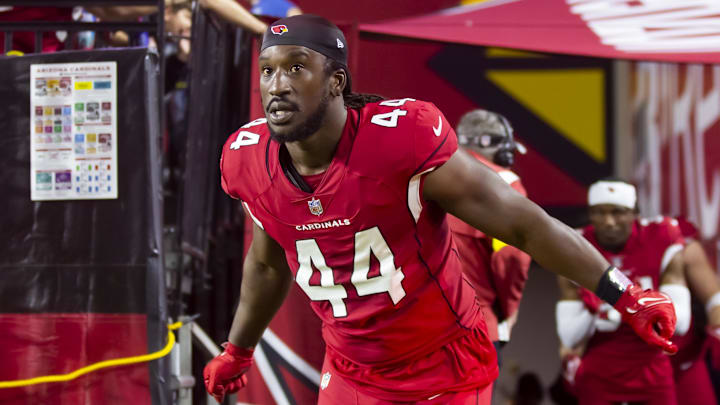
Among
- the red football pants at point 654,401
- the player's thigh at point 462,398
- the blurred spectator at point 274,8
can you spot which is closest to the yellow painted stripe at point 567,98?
the red football pants at point 654,401

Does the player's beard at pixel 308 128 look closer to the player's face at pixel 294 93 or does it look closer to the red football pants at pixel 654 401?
the player's face at pixel 294 93

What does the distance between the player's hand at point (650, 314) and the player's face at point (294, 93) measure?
3.39 feet

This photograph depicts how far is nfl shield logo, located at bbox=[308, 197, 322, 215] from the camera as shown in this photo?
2.55m

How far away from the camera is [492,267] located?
13.3 feet

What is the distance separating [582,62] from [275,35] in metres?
5.35

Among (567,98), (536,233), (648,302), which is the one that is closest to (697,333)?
(567,98)

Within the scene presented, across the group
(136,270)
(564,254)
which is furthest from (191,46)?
(564,254)

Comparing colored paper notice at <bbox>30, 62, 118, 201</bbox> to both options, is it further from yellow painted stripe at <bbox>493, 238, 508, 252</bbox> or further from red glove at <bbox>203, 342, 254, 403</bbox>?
yellow painted stripe at <bbox>493, 238, 508, 252</bbox>

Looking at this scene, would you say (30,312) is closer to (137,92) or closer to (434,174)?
(137,92)

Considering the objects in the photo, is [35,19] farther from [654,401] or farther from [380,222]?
[654,401]

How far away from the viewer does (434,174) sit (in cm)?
250

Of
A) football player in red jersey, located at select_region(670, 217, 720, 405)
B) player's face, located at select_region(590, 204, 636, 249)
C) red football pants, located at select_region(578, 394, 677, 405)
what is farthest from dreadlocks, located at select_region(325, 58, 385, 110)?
red football pants, located at select_region(578, 394, 677, 405)

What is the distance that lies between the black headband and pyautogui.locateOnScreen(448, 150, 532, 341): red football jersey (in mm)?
1577

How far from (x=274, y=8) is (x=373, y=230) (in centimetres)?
248
